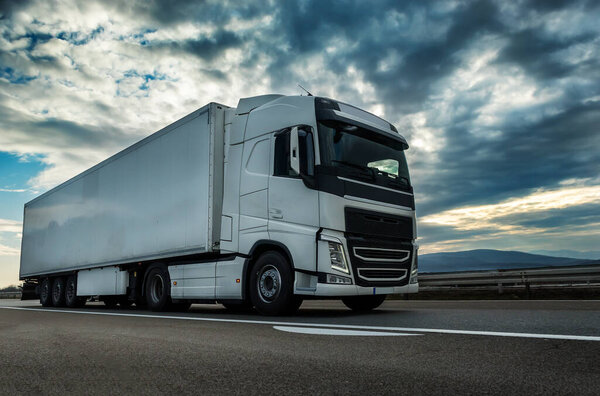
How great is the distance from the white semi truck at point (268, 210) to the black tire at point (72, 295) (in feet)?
12.7

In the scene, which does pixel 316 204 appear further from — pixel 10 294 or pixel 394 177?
pixel 10 294

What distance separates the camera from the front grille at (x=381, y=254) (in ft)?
24.9

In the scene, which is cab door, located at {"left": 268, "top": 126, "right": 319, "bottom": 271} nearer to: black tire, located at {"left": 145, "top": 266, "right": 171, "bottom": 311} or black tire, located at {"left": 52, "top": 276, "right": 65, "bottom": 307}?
black tire, located at {"left": 145, "top": 266, "right": 171, "bottom": 311}

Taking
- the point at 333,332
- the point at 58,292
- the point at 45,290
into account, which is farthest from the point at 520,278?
the point at 45,290

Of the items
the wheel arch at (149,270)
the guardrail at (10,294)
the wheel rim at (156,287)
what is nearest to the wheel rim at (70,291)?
the wheel arch at (149,270)

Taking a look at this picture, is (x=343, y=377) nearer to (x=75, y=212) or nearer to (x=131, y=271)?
(x=131, y=271)

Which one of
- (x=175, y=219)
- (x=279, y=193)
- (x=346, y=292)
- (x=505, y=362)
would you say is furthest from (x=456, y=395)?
(x=175, y=219)

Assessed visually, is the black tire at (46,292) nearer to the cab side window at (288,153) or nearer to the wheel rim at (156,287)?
the wheel rim at (156,287)

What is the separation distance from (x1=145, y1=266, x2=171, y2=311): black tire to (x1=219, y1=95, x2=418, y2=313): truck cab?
2.53 metres

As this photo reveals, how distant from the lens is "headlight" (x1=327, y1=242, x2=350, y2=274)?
23.8ft

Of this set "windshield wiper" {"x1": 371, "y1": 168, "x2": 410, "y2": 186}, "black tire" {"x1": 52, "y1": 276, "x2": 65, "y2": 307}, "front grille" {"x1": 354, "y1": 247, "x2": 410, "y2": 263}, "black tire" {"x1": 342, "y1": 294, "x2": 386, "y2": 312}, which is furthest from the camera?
"black tire" {"x1": 52, "y1": 276, "x2": 65, "y2": 307}

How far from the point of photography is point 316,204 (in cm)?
736

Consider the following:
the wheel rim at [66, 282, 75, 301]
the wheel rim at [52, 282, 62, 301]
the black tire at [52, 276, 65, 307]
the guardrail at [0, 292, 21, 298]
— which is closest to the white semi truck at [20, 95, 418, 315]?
the wheel rim at [66, 282, 75, 301]

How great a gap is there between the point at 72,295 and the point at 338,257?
463 inches
